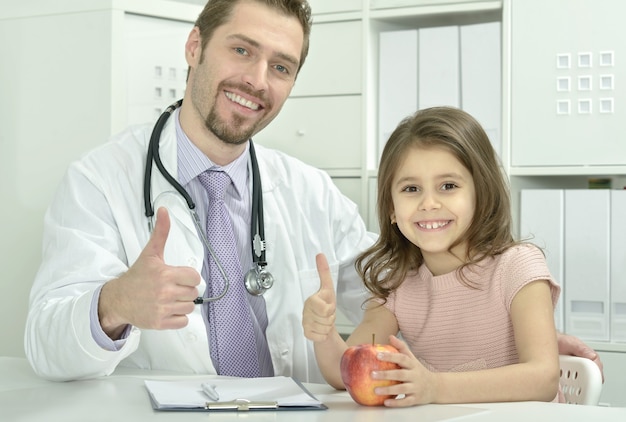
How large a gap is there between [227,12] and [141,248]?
52 cm

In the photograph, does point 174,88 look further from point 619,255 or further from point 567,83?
point 619,255

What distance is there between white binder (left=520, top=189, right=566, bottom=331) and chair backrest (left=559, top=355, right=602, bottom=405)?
38.2 inches

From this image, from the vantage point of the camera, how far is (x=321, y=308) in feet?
4.42

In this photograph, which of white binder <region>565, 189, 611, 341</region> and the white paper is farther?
white binder <region>565, 189, 611, 341</region>

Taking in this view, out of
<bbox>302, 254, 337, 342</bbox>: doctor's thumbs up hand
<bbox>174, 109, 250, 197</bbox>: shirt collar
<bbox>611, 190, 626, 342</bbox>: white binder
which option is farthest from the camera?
<bbox>611, 190, 626, 342</bbox>: white binder

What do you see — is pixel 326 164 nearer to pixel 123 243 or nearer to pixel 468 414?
pixel 123 243

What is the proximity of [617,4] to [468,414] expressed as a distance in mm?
1584

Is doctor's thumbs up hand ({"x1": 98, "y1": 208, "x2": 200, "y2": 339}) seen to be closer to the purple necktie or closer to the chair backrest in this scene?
the purple necktie

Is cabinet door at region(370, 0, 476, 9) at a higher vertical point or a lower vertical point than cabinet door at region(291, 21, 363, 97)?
higher

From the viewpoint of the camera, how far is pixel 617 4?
2.46 meters

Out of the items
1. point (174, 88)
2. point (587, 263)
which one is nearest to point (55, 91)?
point (174, 88)

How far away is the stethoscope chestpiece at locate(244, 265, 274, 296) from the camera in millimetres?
1786

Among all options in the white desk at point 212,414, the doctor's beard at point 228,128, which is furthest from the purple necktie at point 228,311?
the white desk at point 212,414

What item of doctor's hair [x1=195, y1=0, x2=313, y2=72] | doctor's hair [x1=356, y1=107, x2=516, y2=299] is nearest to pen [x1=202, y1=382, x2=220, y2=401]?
doctor's hair [x1=356, y1=107, x2=516, y2=299]
